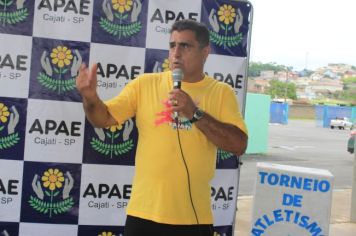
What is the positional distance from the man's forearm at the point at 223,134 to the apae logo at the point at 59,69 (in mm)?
1426

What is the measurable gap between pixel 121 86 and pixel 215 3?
3.08 ft

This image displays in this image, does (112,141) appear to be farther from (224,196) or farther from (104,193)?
(224,196)

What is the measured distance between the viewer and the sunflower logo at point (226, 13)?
11.9 ft

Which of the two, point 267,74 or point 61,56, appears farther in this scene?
point 267,74

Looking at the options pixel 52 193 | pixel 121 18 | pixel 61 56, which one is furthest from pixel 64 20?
pixel 52 193

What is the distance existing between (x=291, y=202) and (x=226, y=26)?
1380 mm

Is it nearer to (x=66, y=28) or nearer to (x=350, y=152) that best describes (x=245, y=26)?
(x=66, y=28)

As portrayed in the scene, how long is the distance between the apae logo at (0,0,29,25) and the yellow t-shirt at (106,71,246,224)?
4.05 feet

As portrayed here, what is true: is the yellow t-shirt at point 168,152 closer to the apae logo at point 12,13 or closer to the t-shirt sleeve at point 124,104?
the t-shirt sleeve at point 124,104

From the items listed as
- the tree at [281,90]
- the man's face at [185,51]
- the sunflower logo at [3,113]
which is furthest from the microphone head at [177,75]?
the tree at [281,90]

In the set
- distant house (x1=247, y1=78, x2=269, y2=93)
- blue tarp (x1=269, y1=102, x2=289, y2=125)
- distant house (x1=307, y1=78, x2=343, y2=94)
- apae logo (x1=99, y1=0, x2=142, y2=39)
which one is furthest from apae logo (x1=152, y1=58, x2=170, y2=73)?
distant house (x1=307, y1=78, x2=343, y2=94)

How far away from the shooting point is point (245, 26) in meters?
3.70

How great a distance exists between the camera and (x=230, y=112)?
2.52 m

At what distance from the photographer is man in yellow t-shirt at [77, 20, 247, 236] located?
238cm
